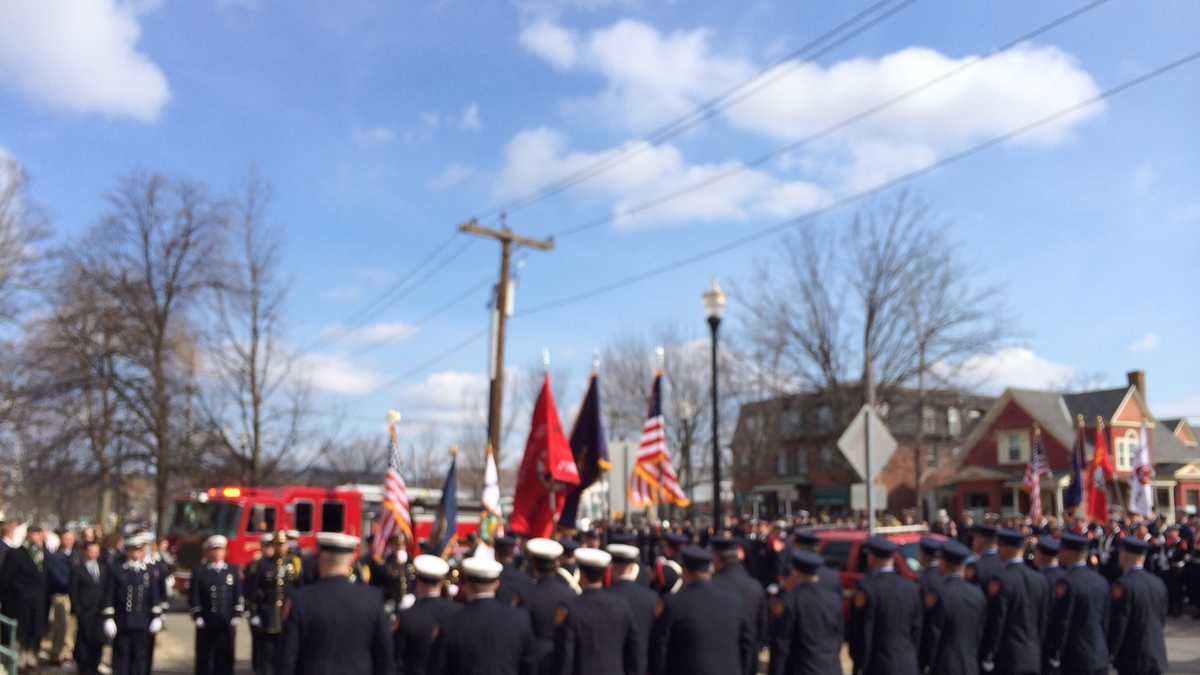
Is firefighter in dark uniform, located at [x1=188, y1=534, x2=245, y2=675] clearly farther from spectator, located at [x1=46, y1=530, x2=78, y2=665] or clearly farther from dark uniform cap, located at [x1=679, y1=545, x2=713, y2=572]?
dark uniform cap, located at [x1=679, y1=545, x2=713, y2=572]

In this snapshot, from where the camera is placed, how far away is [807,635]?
769 cm

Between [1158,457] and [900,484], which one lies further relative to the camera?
[900,484]

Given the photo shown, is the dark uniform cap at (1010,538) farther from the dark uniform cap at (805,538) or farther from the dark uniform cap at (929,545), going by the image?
the dark uniform cap at (805,538)

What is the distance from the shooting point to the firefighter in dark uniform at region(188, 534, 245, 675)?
12.1m

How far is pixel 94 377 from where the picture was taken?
1209 inches

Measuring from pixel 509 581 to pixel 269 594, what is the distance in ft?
15.9

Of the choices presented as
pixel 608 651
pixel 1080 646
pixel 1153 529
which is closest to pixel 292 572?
pixel 608 651

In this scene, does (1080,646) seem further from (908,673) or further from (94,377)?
(94,377)

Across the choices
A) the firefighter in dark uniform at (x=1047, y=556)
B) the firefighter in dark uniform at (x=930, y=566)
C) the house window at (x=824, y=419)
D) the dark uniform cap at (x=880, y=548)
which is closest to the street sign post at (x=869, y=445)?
the firefighter in dark uniform at (x=930, y=566)

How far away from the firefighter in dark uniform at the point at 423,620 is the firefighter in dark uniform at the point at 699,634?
4.76 ft

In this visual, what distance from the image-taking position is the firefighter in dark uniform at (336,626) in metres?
6.12

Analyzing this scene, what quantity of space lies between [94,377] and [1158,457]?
48557mm

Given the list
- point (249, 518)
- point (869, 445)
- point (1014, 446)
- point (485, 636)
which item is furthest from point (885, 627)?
point (1014, 446)

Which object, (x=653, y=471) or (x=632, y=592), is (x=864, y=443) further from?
(x=632, y=592)
